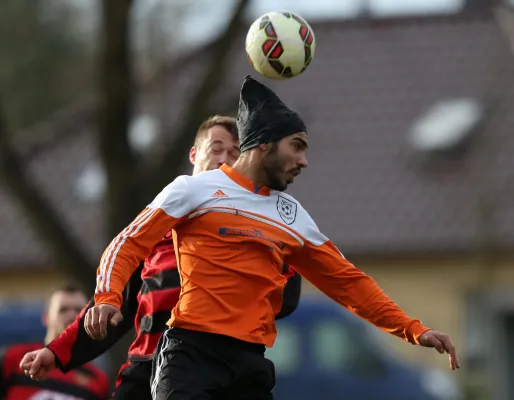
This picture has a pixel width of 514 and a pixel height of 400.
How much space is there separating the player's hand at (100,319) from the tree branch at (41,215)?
6492 millimetres

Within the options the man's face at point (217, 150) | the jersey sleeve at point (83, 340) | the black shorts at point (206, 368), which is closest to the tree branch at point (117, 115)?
the jersey sleeve at point (83, 340)

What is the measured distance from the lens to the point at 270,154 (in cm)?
646

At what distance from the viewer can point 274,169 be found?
6.43 metres

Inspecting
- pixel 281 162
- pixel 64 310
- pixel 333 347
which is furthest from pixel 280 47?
pixel 333 347

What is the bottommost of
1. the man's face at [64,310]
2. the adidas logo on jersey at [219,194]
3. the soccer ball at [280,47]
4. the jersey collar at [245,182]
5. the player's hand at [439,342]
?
the man's face at [64,310]

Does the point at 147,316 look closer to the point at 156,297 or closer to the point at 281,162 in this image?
the point at 156,297

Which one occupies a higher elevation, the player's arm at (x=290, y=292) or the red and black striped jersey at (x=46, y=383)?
the player's arm at (x=290, y=292)

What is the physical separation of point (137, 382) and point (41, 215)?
587 centimetres

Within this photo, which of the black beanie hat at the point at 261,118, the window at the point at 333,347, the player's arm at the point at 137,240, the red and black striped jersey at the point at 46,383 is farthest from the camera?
the window at the point at 333,347

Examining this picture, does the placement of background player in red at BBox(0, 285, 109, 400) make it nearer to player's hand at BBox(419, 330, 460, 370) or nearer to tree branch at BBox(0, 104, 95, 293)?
tree branch at BBox(0, 104, 95, 293)

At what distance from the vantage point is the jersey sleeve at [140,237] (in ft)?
19.9

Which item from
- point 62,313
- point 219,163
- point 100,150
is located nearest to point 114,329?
point 219,163

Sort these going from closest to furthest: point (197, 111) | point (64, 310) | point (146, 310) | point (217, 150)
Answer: point (146, 310) < point (217, 150) < point (64, 310) < point (197, 111)

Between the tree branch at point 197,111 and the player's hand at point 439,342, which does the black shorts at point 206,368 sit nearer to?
the player's hand at point 439,342
